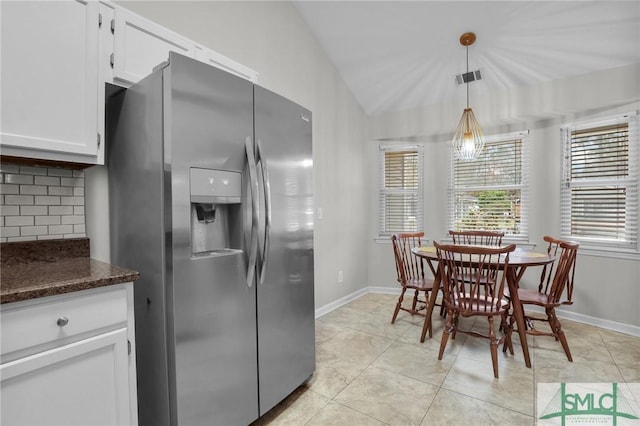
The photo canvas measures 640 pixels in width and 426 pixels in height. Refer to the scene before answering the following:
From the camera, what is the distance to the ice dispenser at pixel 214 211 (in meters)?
1.37

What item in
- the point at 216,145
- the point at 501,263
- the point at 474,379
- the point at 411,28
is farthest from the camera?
the point at 411,28

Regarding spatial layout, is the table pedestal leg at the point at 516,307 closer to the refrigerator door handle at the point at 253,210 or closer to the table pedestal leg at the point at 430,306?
the table pedestal leg at the point at 430,306

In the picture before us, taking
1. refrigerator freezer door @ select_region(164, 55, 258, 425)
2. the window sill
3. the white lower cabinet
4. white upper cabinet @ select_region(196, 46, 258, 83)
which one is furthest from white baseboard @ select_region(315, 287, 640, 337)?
white upper cabinet @ select_region(196, 46, 258, 83)

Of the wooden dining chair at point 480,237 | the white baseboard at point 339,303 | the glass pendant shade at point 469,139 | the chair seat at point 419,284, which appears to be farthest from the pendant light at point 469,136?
the white baseboard at point 339,303

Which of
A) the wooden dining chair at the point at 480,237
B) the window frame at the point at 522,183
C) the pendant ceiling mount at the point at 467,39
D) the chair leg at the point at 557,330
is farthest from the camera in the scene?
the window frame at the point at 522,183

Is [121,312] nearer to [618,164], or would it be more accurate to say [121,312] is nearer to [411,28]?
[411,28]

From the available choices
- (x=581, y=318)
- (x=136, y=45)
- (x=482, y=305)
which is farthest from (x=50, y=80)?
(x=581, y=318)

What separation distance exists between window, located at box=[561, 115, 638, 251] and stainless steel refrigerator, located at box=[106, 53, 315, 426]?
3130mm

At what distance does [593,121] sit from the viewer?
10.1 feet

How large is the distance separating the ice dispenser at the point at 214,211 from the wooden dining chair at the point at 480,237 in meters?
2.59

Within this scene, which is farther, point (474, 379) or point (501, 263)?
point (501, 263)

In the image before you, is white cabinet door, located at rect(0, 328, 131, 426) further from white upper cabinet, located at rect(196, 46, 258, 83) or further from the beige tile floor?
white upper cabinet, located at rect(196, 46, 258, 83)

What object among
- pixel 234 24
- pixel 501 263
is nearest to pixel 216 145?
pixel 234 24

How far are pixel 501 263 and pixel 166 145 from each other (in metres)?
2.35
